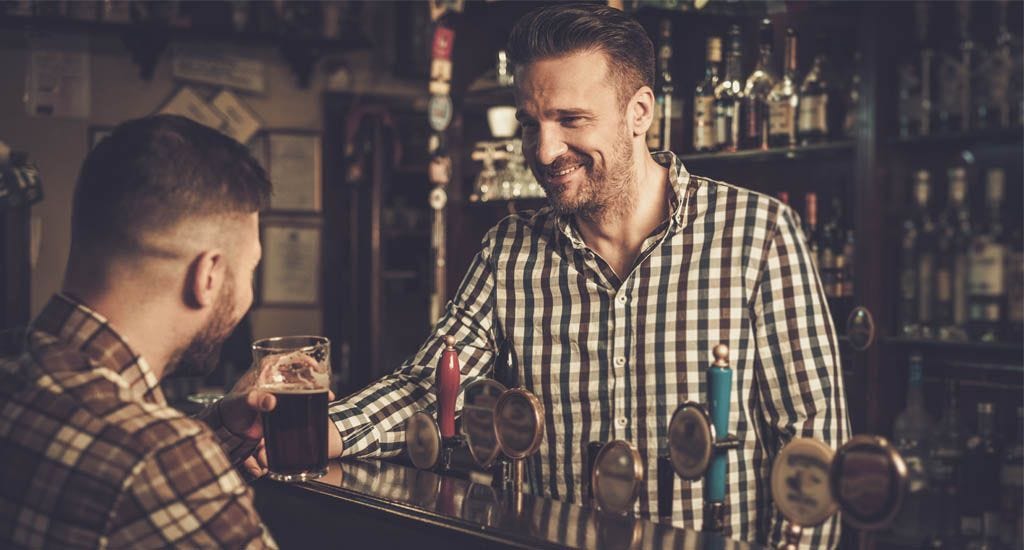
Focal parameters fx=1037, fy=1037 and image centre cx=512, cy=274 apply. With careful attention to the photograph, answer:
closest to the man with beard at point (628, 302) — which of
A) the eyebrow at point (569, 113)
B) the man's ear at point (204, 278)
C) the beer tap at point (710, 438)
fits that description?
the eyebrow at point (569, 113)

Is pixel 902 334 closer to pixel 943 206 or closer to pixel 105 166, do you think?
pixel 943 206

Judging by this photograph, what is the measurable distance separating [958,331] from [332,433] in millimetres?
1837

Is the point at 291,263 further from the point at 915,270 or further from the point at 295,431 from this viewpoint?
the point at 295,431

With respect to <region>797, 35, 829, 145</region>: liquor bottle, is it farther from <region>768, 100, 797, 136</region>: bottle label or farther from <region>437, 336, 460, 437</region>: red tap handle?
<region>437, 336, 460, 437</region>: red tap handle

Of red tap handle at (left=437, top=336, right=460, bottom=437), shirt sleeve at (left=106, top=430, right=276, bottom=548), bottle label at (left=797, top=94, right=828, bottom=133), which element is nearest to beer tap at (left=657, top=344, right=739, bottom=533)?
red tap handle at (left=437, top=336, right=460, bottom=437)

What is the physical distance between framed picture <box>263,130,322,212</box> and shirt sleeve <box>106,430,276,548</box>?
4.97 meters

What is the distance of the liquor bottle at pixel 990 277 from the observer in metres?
2.69

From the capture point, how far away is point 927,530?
9.25ft

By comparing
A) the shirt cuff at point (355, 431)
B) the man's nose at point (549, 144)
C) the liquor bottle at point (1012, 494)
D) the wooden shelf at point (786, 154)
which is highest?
the wooden shelf at point (786, 154)

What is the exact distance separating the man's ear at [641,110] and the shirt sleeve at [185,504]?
101 cm

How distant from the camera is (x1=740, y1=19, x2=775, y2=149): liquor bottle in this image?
10.2 ft

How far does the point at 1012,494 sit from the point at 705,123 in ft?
4.43

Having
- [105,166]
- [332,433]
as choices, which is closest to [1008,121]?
[332,433]

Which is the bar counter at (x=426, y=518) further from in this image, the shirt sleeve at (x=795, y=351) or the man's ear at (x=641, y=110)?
the man's ear at (x=641, y=110)
